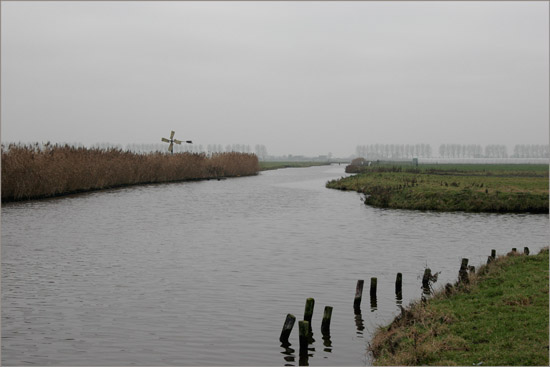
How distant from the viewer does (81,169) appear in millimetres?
59438

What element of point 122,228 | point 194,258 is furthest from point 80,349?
point 122,228

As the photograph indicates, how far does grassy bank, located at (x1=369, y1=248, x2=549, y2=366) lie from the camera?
35.5 ft

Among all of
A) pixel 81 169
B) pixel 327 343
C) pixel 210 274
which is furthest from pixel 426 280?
pixel 81 169

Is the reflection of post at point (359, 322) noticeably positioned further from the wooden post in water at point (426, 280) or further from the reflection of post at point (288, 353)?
the wooden post in water at point (426, 280)

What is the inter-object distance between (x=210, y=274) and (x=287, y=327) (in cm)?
868

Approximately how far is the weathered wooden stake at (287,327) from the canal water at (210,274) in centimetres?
20

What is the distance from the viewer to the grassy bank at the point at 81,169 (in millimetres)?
49250

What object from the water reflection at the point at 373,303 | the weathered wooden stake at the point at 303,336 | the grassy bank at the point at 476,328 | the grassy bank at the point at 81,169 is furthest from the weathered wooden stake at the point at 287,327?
the grassy bank at the point at 81,169

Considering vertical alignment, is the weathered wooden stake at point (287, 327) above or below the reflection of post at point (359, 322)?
above

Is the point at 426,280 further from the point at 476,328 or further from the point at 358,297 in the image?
the point at 476,328

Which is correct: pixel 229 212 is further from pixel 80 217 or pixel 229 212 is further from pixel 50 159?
pixel 50 159

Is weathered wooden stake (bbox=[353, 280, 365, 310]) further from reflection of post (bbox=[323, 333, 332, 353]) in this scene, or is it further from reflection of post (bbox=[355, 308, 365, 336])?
reflection of post (bbox=[323, 333, 332, 353])

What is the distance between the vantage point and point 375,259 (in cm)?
2489

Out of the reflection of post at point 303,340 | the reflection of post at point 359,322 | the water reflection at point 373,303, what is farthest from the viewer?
the water reflection at point 373,303
